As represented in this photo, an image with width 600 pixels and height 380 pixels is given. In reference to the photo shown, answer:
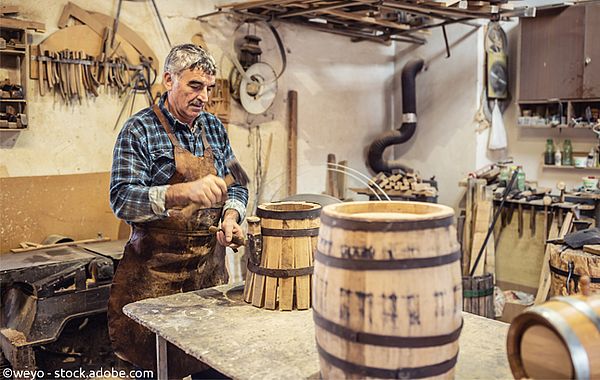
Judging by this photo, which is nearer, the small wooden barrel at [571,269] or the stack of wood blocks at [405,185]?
the small wooden barrel at [571,269]

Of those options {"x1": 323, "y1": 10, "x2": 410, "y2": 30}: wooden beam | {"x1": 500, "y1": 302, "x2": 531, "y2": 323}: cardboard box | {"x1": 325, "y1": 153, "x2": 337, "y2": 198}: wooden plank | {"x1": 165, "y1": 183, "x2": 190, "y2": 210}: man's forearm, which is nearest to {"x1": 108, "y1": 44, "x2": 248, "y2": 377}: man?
{"x1": 165, "y1": 183, "x2": 190, "y2": 210}: man's forearm

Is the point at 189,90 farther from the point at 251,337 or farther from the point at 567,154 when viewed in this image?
the point at 567,154

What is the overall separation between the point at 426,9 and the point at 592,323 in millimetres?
3758

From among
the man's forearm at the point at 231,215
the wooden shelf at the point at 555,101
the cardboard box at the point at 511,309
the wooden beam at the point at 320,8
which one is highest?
the wooden beam at the point at 320,8

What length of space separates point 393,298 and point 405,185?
14.2 feet

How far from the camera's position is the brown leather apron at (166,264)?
2.77 metres

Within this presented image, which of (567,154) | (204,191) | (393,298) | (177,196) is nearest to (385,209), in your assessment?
(393,298)

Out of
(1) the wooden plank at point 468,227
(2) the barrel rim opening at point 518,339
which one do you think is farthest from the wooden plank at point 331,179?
(2) the barrel rim opening at point 518,339

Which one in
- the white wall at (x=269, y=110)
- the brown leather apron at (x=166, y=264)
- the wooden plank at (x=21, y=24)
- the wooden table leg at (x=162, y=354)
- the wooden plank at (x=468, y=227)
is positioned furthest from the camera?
the wooden plank at (x=468, y=227)

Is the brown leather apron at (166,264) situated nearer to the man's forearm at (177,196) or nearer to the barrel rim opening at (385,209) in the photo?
the man's forearm at (177,196)

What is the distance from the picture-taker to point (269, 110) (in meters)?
5.52

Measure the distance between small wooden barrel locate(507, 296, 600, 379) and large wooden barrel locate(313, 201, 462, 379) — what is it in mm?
162

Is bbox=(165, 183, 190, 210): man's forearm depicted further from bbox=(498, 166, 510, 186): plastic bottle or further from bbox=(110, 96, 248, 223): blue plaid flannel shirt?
bbox=(498, 166, 510, 186): plastic bottle

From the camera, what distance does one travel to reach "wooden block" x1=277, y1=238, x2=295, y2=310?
7.23 ft
